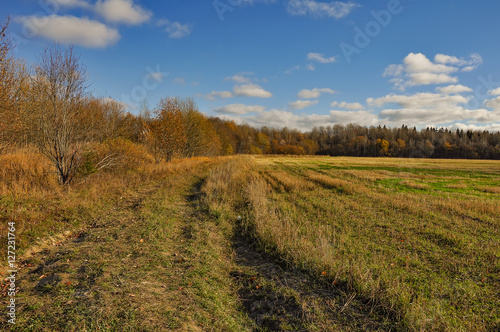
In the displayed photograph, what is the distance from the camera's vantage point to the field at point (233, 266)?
14.9 feet

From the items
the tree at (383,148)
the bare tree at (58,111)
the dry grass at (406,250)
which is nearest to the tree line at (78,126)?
the bare tree at (58,111)

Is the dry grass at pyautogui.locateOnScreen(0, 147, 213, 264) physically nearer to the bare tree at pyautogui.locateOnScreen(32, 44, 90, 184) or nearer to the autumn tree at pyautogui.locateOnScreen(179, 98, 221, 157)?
the bare tree at pyautogui.locateOnScreen(32, 44, 90, 184)

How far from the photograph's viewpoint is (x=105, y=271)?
5664mm

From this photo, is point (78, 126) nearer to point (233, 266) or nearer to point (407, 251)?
point (233, 266)

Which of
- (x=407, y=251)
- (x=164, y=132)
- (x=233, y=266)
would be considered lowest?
(x=233, y=266)

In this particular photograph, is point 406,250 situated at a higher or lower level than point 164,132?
lower

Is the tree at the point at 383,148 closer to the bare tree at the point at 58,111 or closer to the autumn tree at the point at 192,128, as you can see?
the autumn tree at the point at 192,128

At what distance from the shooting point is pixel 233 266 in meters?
7.30

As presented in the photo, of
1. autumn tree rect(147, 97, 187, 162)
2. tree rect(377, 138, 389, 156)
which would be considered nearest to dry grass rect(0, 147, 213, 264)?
autumn tree rect(147, 97, 187, 162)

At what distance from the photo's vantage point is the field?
4555 mm

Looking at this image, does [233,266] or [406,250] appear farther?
[406,250]

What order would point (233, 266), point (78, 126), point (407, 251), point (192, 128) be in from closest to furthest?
point (233, 266)
point (407, 251)
point (78, 126)
point (192, 128)

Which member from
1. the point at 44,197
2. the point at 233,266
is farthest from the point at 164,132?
the point at 233,266

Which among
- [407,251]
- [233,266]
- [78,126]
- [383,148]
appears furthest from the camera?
[383,148]
